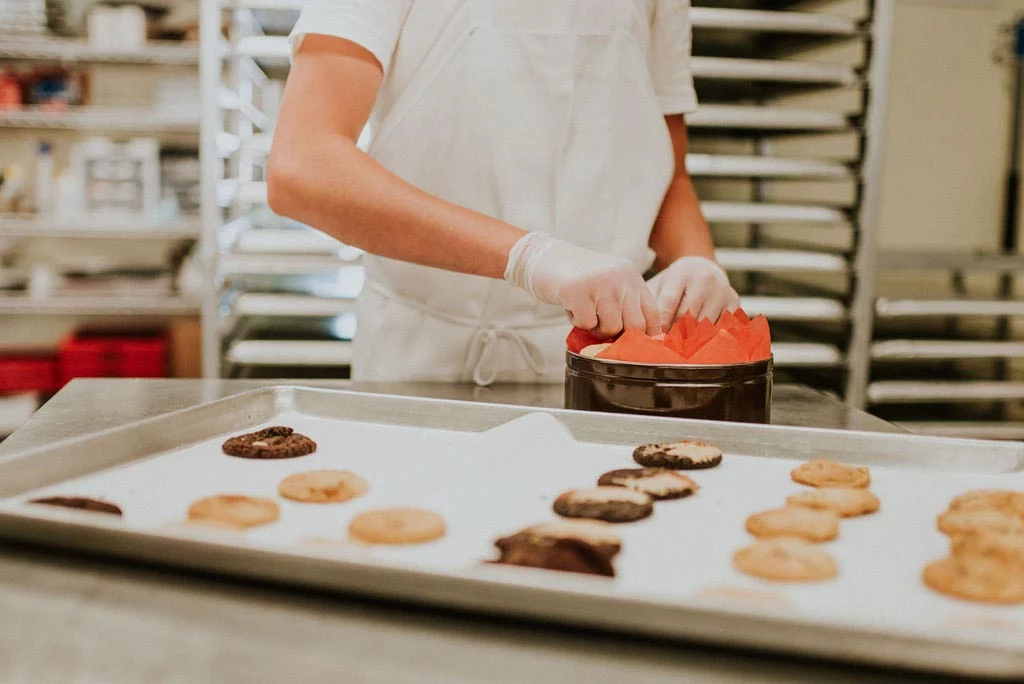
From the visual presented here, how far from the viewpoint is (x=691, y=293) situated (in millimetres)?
1582

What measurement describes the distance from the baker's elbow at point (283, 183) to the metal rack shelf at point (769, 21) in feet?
6.10

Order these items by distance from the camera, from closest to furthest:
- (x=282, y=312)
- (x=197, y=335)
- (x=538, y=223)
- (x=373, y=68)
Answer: (x=373, y=68)
(x=538, y=223)
(x=282, y=312)
(x=197, y=335)

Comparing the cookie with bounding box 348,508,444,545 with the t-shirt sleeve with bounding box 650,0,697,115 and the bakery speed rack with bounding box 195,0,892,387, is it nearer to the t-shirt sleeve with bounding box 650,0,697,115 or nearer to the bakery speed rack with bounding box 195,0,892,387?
the t-shirt sleeve with bounding box 650,0,697,115

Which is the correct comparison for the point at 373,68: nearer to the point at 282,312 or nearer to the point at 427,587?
the point at 427,587

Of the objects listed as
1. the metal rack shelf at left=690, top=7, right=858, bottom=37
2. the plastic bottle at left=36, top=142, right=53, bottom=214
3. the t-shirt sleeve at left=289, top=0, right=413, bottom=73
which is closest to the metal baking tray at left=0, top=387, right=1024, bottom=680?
the t-shirt sleeve at left=289, top=0, right=413, bottom=73

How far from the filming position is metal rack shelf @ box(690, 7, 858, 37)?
9.77 feet

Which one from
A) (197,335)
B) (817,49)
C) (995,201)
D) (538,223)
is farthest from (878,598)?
(197,335)

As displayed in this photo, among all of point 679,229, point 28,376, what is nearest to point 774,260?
point 679,229

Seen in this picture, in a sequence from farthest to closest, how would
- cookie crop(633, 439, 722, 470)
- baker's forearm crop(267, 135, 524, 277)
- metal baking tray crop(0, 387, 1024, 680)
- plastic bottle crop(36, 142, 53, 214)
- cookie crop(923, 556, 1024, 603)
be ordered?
plastic bottle crop(36, 142, 53, 214)
baker's forearm crop(267, 135, 524, 277)
cookie crop(633, 439, 722, 470)
cookie crop(923, 556, 1024, 603)
metal baking tray crop(0, 387, 1024, 680)

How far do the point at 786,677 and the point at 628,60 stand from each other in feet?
4.78

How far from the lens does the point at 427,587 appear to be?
63cm

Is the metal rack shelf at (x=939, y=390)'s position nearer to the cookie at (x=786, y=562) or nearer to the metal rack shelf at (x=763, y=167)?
the metal rack shelf at (x=763, y=167)

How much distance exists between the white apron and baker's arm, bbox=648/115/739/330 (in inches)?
4.3

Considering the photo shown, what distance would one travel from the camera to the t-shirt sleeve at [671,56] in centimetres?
190
